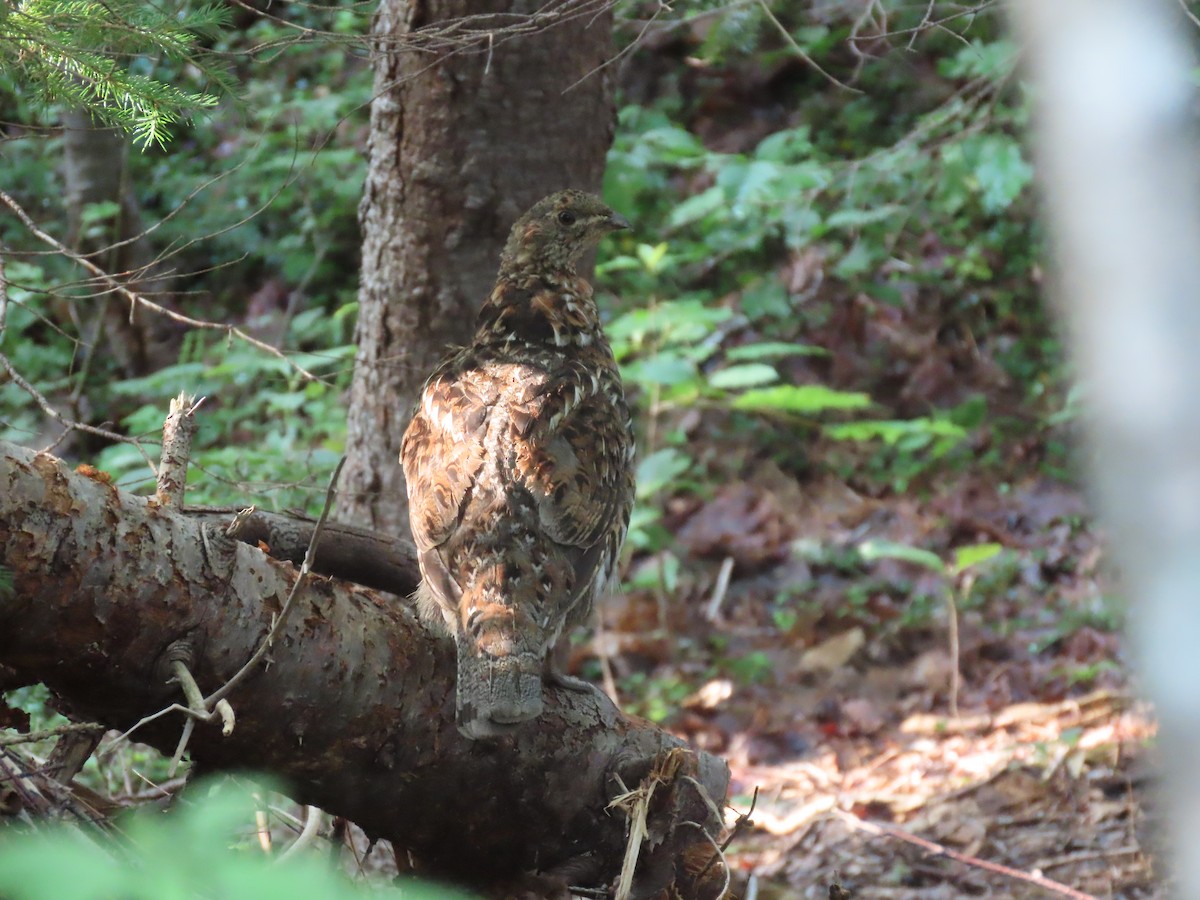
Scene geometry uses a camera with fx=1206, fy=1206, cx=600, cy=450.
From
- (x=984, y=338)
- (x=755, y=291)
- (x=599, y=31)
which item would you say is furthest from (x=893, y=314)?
(x=599, y=31)

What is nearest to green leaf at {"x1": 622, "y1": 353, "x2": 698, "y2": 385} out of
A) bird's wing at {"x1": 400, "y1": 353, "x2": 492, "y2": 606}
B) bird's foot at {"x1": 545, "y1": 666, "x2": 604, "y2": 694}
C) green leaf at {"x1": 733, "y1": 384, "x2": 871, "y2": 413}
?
green leaf at {"x1": 733, "y1": 384, "x2": 871, "y2": 413}

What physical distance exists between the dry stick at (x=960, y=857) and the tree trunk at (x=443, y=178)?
86.7 inches

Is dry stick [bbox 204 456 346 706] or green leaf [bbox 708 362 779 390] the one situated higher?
green leaf [bbox 708 362 779 390]

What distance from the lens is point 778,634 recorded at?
267 inches

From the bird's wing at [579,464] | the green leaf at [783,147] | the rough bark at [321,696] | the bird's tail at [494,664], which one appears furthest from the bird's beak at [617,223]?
the green leaf at [783,147]

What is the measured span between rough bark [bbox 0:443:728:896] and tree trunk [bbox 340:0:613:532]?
4.97 ft

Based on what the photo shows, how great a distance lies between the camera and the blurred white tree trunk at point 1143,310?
101cm

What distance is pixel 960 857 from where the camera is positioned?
4508 mm

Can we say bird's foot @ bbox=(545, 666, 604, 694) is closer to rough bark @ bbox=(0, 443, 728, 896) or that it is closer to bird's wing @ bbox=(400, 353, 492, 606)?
rough bark @ bbox=(0, 443, 728, 896)

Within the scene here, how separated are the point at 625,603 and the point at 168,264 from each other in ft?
15.2

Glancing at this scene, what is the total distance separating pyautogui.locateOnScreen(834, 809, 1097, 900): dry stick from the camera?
14.1ft

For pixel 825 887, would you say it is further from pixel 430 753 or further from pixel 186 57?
pixel 186 57

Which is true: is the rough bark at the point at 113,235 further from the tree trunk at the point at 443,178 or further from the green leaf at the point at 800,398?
the tree trunk at the point at 443,178

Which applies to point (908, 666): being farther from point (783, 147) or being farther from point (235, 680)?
point (235, 680)
